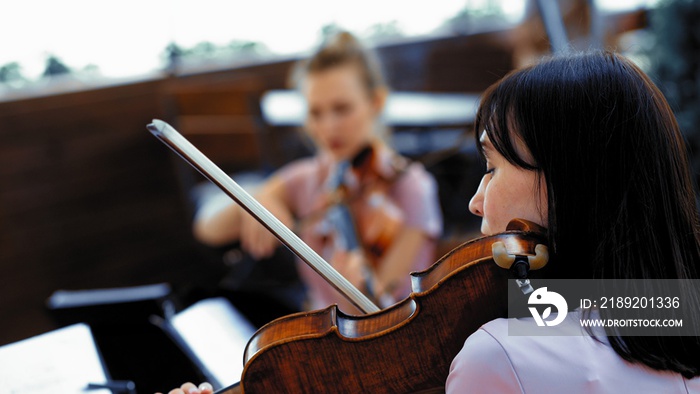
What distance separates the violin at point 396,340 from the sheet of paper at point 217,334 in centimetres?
22

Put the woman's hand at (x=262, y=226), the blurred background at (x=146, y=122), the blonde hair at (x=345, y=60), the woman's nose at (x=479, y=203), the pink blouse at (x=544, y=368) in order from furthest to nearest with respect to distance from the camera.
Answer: the blurred background at (x=146, y=122), the blonde hair at (x=345, y=60), the woman's hand at (x=262, y=226), the woman's nose at (x=479, y=203), the pink blouse at (x=544, y=368)

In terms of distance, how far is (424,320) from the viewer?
2.18 feet

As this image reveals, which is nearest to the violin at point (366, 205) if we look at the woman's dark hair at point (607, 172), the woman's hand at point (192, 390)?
the woman's hand at point (192, 390)

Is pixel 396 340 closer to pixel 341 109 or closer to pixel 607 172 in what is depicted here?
pixel 607 172

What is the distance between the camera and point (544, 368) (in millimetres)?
571

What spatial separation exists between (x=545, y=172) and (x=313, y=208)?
1052 mm

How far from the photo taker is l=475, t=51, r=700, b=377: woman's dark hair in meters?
0.64

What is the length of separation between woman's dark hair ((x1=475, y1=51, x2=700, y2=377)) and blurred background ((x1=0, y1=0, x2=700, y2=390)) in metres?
1.44

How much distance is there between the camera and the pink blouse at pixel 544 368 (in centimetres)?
56

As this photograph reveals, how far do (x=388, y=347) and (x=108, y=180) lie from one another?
6.93 feet

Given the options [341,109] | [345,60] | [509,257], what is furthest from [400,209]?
[509,257]

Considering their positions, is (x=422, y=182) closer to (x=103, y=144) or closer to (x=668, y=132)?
(x=668, y=132)

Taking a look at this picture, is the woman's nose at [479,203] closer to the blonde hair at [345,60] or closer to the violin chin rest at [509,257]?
the violin chin rest at [509,257]

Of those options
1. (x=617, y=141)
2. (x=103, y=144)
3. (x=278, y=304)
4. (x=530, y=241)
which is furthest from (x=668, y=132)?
(x=103, y=144)
